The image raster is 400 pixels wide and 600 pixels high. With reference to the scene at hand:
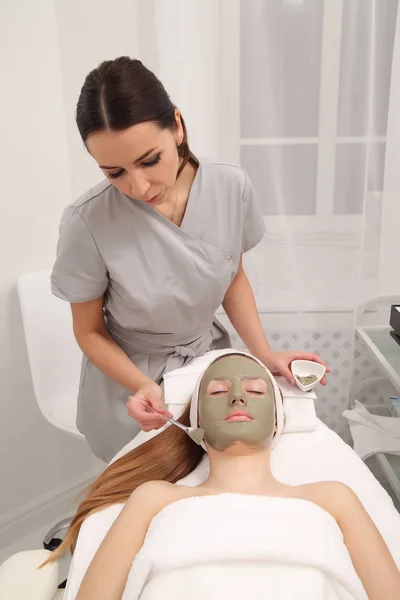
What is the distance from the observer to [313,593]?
785 millimetres

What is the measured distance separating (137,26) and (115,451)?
1.28 m

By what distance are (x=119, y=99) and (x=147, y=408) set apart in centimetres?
58

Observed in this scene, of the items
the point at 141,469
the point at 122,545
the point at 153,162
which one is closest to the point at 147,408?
the point at 141,469

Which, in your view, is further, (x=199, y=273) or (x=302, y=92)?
(x=302, y=92)

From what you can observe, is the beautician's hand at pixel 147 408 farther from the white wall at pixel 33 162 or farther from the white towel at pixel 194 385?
the white wall at pixel 33 162

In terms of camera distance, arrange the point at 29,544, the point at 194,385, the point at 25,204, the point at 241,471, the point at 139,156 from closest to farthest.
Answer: the point at 139,156 < the point at 241,471 < the point at 194,385 < the point at 25,204 < the point at 29,544

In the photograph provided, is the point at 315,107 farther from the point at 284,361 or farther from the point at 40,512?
the point at 40,512

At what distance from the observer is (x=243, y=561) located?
0.81 metres

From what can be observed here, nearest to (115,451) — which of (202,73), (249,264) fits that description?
(249,264)

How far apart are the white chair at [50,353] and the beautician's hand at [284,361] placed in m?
0.68

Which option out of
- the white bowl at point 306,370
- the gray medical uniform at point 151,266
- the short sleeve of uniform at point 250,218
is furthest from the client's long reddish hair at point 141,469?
the short sleeve of uniform at point 250,218

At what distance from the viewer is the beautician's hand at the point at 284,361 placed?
4.04 ft

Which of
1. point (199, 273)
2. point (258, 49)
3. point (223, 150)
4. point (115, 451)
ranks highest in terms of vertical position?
point (258, 49)

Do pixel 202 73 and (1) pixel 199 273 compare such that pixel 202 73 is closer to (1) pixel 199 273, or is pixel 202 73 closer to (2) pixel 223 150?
(2) pixel 223 150
